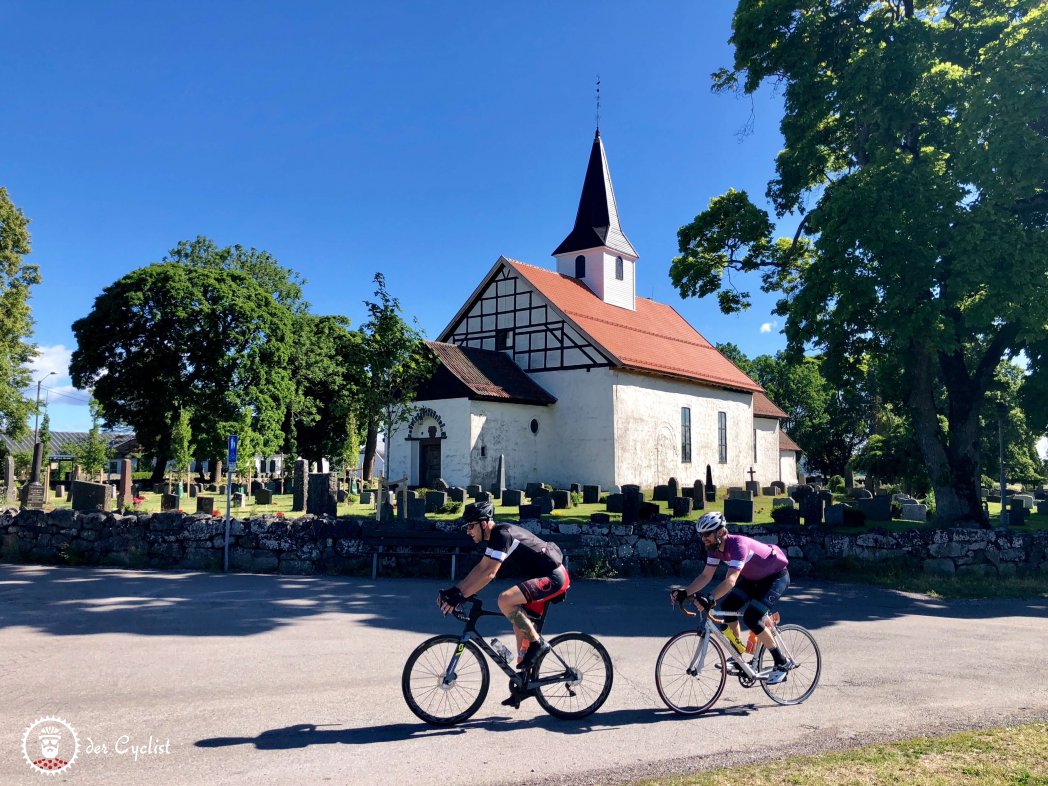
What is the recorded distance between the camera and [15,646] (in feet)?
26.0

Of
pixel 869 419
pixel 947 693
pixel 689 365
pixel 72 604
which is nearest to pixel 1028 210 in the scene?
pixel 947 693

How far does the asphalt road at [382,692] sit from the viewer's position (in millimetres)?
5012

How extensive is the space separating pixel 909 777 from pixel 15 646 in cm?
830

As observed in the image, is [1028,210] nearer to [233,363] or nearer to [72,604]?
[72,604]

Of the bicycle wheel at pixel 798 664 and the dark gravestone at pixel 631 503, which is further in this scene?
the dark gravestone at pixel 631 503

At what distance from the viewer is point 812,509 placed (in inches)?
677

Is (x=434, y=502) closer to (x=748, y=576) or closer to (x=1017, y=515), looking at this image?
(x=1017, y=515)

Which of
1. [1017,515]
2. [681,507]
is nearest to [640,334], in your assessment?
[681,507]

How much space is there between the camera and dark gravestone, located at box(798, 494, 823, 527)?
17188 millimetres

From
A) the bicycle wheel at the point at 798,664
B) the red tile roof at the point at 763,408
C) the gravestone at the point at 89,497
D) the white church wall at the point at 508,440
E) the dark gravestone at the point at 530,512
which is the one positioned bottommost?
the bicycle wheel at the point at 798,664

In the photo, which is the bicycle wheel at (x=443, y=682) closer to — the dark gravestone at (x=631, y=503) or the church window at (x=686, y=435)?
the dark gravestone at (x=631, y=503)

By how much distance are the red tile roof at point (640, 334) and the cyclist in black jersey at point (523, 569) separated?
27455 millimetres

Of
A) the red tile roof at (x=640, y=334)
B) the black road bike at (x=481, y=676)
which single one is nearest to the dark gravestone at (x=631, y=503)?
the black road bike at (x=481, y=676)

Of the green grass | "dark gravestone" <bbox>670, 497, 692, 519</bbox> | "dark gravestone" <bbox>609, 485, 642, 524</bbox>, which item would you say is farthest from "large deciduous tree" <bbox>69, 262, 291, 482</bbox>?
the green grass
